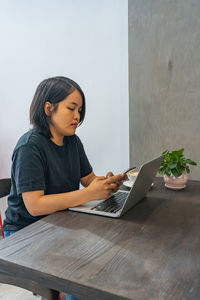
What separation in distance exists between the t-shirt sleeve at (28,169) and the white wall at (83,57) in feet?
3.20

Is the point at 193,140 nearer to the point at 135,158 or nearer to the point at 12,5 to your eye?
the point at 135,158

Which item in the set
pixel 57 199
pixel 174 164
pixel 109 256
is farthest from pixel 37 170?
pixel 174 164

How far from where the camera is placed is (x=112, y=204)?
0.96 m

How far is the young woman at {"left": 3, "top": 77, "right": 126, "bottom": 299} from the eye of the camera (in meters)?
0.91

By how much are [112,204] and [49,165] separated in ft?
1.07

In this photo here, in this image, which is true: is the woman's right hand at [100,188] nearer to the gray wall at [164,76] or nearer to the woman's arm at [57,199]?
the woman's arm at [57,199]

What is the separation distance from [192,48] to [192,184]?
0.86m

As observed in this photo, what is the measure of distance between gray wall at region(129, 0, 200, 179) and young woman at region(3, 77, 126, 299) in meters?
0.65

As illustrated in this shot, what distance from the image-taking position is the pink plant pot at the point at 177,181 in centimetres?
114

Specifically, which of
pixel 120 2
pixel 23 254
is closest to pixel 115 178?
pixel 23 254

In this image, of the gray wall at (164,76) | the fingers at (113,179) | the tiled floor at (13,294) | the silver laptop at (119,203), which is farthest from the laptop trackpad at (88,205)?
the tiled floor at (13,294)

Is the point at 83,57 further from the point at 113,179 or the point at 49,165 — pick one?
the point at 113,179

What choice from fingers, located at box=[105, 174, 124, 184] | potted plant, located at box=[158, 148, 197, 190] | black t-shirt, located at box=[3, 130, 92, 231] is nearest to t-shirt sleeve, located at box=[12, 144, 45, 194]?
black t-shirt, located at box=[3, 130, 92, 231]

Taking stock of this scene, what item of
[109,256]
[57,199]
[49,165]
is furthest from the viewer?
[49,165]
